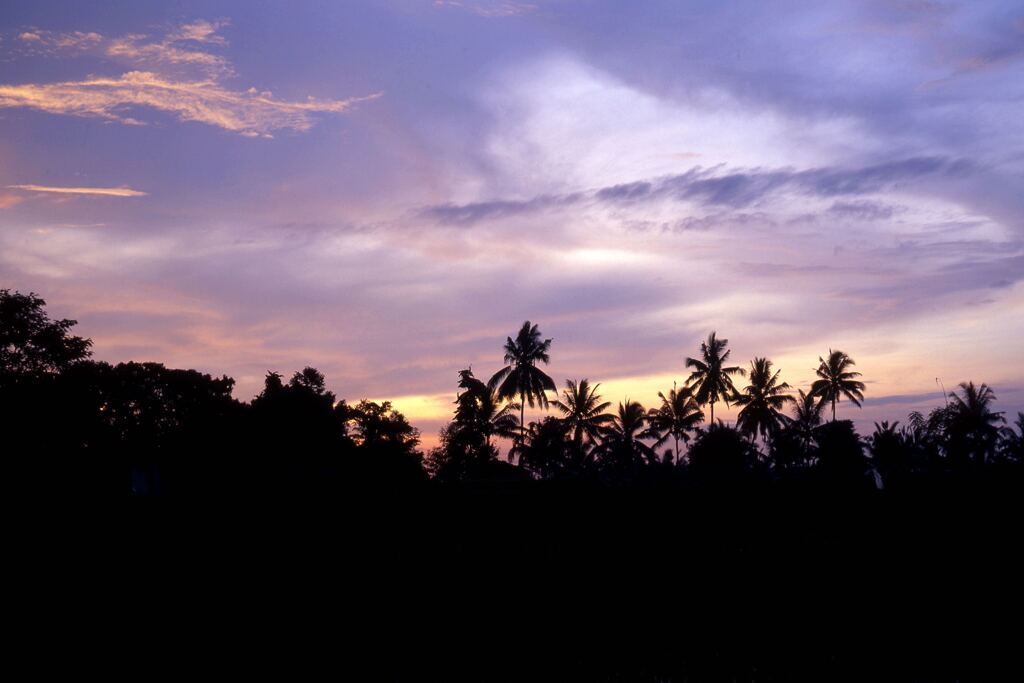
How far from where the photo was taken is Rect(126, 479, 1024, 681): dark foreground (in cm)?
761

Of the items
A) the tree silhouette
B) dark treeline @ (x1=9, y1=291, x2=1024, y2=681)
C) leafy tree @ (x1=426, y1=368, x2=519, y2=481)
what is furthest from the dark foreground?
leafy tree @ (x1=426, y1=368, x2=519, y2=481)

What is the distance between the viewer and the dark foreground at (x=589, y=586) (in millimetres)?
7613

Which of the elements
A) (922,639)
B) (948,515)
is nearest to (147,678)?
(922,639)

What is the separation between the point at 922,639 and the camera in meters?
7.96

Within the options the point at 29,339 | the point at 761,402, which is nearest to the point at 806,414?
the point at 761,402

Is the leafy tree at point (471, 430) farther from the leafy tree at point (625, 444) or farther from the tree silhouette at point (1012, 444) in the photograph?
the tree silhouette at point (1012, 444)

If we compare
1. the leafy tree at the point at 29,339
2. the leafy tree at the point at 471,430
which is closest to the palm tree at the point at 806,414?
the leafy tree at the point at 471,430

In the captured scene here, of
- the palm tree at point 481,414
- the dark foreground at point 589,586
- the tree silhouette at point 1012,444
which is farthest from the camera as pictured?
the palm tree at point 481,414

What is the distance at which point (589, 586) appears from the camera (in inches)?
315

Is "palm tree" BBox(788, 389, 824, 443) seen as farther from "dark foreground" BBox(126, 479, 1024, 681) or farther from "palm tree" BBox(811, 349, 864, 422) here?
"dark foreground" BBox(126, 479, 1024, 681)

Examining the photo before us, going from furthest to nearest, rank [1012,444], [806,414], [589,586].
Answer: [806,414] < [1012,444] < [589,586]

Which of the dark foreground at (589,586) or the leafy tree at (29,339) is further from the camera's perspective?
the leafy tree at (29,339)

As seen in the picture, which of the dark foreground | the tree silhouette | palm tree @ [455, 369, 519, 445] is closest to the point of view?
the dark foreground

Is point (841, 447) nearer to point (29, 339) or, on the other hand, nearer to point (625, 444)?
point (625, 444)
